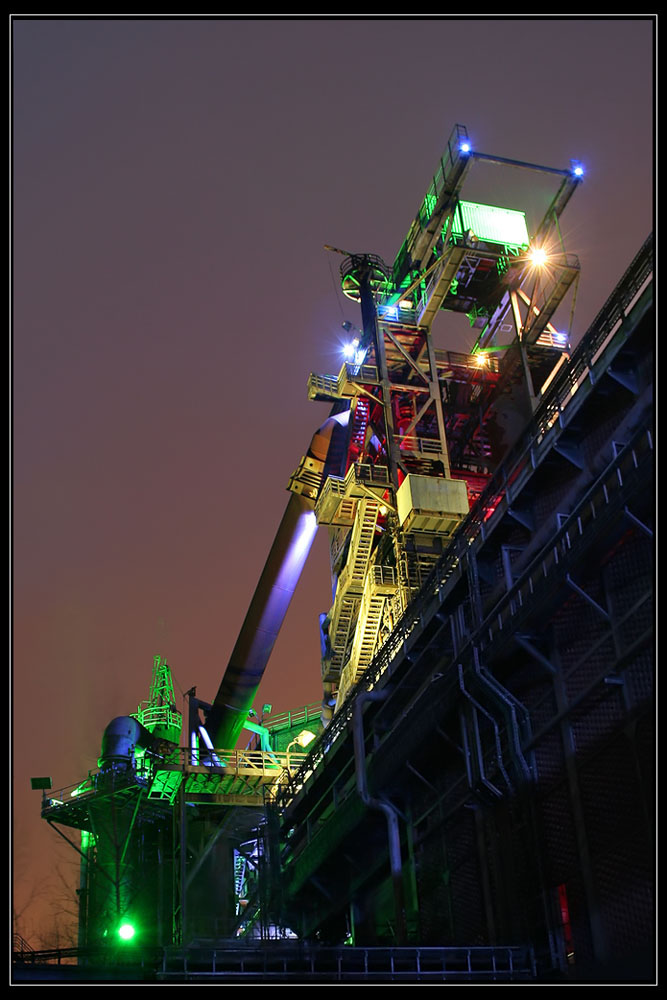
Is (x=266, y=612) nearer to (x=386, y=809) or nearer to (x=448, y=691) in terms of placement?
(x=386, y=809)

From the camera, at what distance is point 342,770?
32562 mm

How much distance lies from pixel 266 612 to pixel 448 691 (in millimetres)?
31692

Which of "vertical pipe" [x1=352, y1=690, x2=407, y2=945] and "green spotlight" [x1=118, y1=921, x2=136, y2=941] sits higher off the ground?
"vertical pipe" [x1=352, y1=690, x2=407, y2=945]

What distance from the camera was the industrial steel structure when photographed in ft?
59.2

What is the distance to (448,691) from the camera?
2317 cm

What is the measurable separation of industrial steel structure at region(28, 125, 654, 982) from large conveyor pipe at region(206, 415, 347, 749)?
0.43 ft

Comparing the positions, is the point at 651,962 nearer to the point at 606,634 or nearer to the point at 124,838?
the point at 606,634

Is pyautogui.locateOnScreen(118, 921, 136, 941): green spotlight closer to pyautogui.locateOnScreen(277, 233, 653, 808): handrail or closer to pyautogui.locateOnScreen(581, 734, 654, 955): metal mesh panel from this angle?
pyautogui.locateOnScreen(277, 233, 653, 808): handrail

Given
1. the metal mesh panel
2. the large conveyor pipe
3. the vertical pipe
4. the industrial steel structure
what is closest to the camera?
the metal mesh panel

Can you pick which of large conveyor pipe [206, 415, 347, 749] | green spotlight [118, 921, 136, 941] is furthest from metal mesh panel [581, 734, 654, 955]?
large conveyor pipe [206, 415, 347, 749]

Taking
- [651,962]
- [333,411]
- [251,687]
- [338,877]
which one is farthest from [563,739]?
[333,411]

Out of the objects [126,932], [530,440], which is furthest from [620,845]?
[126,932]

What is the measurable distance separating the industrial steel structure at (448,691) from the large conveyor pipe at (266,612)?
5.2 inches

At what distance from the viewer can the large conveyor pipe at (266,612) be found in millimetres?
53094
